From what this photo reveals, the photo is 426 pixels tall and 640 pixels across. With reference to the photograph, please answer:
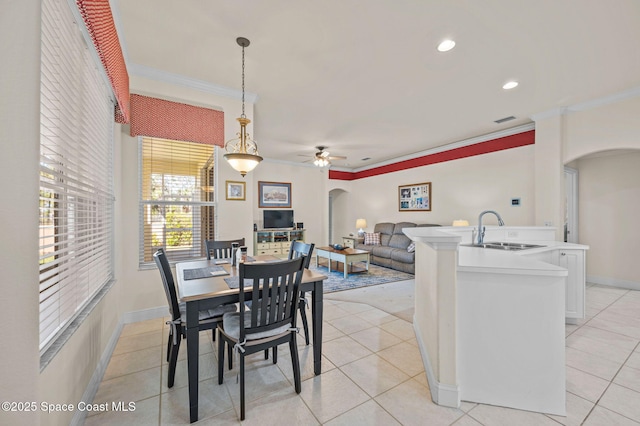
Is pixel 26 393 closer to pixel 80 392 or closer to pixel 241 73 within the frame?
pixel 80 392

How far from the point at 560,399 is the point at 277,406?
178 cm

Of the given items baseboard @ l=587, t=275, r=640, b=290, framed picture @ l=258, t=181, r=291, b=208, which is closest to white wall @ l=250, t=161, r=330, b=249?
framed picture @ l=258, t=181, r=291, b=208

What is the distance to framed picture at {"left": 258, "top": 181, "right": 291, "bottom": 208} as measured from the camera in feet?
23.2

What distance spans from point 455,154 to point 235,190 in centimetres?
479

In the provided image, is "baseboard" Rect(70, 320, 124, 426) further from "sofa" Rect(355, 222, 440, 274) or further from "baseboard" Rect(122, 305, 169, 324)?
"sofa" Rect(355, 222, 440, 274)

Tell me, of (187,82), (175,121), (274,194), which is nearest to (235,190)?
(175,121)

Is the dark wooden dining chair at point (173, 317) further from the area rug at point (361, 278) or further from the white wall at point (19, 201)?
the area rug at point (361, 278)

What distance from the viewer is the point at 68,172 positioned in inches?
60.0

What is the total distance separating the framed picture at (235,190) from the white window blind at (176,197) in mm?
189

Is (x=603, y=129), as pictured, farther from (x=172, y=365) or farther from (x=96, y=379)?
(x=96, y=379)

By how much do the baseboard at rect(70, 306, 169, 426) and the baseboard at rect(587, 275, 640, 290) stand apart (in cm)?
688

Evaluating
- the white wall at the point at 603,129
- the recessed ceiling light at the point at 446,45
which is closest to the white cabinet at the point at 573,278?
the white wall at the point at 603,129

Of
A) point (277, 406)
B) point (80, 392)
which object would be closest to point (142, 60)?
point (80, 392)

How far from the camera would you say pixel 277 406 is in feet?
5.50
